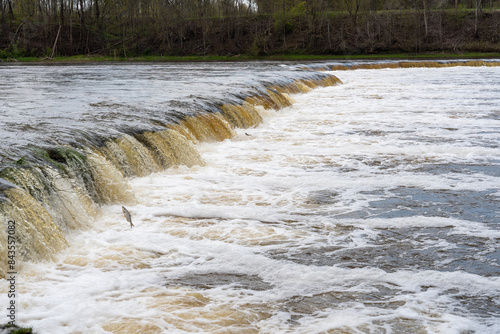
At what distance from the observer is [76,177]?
7.70 m

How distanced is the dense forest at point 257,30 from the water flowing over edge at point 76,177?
51192 millimetres

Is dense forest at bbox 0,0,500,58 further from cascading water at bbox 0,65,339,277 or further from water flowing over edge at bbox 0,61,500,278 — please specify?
water flowing over edge at bbox 0,61,500,278

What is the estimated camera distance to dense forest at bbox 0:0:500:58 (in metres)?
60.5

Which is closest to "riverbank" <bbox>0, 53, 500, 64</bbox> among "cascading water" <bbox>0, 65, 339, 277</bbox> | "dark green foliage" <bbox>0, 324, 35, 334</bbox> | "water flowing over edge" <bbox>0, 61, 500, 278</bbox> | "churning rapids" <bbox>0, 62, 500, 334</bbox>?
"cascading water" <bbox>0, 65, 339, 277</bbox>

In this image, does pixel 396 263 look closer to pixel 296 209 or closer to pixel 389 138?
pixel 296 209

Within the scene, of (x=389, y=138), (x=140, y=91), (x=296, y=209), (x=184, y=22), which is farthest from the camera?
(x=184, y=22)

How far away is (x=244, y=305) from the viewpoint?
490cm

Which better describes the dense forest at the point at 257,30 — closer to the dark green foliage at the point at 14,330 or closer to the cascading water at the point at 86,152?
the cascading water at the point at 86,152

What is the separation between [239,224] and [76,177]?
241 cm

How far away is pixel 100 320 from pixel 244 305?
1.22 m

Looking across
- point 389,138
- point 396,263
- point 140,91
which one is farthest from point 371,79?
point 396,263

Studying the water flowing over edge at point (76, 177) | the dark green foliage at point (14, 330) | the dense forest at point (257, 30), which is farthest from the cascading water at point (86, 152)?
the dense forest at point (257, 30)

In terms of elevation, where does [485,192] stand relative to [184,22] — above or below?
below

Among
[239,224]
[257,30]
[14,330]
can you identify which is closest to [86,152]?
[239,224]
